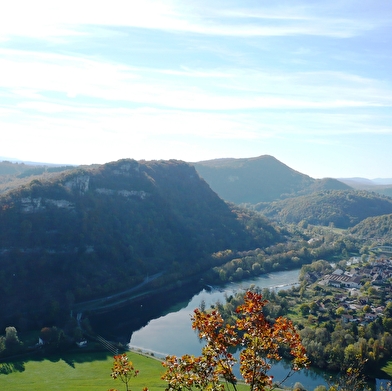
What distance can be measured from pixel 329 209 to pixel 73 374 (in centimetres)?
13221

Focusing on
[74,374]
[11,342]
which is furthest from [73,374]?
[11,342]

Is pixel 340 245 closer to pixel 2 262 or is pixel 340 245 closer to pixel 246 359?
pixel 2 262

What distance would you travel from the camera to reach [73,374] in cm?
3950

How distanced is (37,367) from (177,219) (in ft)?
194

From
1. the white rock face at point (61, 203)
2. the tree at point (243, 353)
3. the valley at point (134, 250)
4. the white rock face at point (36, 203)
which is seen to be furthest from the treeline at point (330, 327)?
the white rock face at point (36, 203)

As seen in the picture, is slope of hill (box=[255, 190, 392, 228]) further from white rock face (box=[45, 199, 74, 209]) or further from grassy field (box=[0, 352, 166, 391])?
grassy field (box=[0, 352, 166, 391])

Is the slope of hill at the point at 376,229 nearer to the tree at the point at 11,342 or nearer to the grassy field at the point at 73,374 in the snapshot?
the grassy field at the point at 73,374

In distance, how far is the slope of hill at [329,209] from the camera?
152 metres

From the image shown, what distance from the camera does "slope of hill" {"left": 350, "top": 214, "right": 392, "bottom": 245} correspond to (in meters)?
123

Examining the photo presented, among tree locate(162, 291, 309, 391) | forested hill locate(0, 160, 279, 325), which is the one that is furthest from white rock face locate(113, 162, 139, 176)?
tree locate(162, 291, 309, 391)

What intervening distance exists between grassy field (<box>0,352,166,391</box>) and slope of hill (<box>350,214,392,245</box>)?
318 ft

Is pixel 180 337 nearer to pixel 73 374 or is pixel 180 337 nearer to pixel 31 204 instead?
pixel 73 374

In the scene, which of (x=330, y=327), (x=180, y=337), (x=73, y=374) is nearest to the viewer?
(x=73, y=374)

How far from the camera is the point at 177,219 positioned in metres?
97.9
